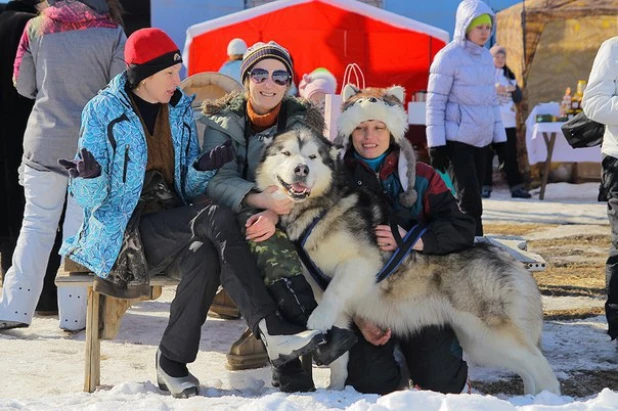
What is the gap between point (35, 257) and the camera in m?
4.45

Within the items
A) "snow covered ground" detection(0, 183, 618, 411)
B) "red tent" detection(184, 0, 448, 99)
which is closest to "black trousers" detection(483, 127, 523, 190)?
"red tent" detection(184, 0, 448, 99)

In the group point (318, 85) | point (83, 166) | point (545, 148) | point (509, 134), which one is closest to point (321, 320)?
point (83, 166)

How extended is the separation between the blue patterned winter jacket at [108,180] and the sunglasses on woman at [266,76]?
54 centimetres

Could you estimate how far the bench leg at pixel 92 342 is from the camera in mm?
3434

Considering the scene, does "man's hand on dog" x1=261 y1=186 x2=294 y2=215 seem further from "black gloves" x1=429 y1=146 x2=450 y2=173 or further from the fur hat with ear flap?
"black gloves" x1=429 y1=146 x2=450 y2=173

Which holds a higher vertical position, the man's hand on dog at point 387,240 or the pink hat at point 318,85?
the pink hat at point 318,85

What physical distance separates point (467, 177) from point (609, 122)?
4.77 feet

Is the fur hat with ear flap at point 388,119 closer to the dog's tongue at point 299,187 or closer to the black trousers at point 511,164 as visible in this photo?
the dog's tongue at point 299,187

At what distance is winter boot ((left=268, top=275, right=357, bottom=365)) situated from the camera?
123 inches

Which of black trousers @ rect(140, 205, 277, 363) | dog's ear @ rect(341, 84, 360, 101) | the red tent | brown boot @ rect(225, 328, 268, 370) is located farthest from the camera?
the red tent

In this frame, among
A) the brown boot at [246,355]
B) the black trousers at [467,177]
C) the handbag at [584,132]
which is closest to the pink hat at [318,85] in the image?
the black trousers at [467,177]

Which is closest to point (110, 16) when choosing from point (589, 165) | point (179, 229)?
point (179, 229)

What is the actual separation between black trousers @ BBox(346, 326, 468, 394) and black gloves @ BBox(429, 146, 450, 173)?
230 cm

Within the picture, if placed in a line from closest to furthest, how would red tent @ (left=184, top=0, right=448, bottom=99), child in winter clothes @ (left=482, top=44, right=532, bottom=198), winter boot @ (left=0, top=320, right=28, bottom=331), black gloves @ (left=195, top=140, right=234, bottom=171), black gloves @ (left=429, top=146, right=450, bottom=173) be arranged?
1. black gloves @ (left=195, top=140, right=234, bottom=171)
2. winter boot @ (left=0, top=320, right=28, bottom=331)
3. black gloves @ (left=429, top=146, right=450, bottom=173)
4. child in winter clothes @ (left=482, top=44, right=532, bottom=198)
5. red tent @ (left=184, top=0, right=448, bottom=99)
